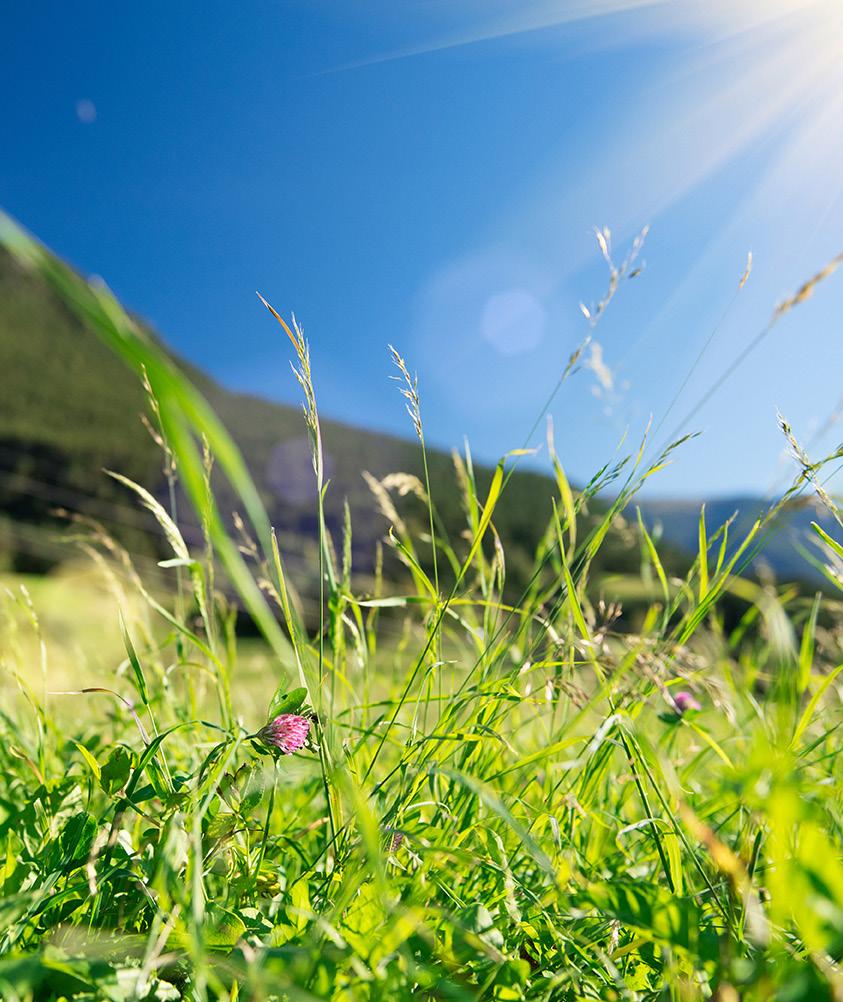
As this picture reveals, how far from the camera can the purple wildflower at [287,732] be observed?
1.99 feet

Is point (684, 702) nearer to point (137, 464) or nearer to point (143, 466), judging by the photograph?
point (143, 466)

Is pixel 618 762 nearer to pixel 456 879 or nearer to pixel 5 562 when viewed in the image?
pixel 456 879

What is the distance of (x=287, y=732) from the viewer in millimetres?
621

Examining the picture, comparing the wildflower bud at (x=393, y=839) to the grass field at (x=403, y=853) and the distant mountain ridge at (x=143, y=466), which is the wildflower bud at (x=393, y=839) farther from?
the distant mountain ridge at (x=143, y=466)

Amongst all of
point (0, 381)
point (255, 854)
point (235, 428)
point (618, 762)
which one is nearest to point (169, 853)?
point (255, 854)

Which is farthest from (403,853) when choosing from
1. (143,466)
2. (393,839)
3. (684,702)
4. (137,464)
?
(137,464)

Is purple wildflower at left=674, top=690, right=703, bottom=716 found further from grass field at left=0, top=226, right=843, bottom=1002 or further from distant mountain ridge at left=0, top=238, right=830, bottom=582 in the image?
→ distant mountain ridge at left=0, top=238, right=830, bottom=582

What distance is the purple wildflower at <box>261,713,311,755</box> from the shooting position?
1.99ft

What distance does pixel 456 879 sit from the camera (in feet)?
2.33

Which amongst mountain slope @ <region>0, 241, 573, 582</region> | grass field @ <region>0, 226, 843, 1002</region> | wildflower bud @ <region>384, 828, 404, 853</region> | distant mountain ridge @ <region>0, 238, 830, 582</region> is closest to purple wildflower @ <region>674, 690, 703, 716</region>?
grass field @ <region>0, 226, 843, 1002</region>

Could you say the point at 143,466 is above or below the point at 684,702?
below

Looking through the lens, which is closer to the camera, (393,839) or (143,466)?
(393,839)

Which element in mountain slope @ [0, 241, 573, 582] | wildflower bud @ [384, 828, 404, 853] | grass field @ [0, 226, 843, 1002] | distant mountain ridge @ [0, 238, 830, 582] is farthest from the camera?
mountain slope @ [0, 241, 573, 582]

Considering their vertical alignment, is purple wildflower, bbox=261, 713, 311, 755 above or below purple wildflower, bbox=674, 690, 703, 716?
below
